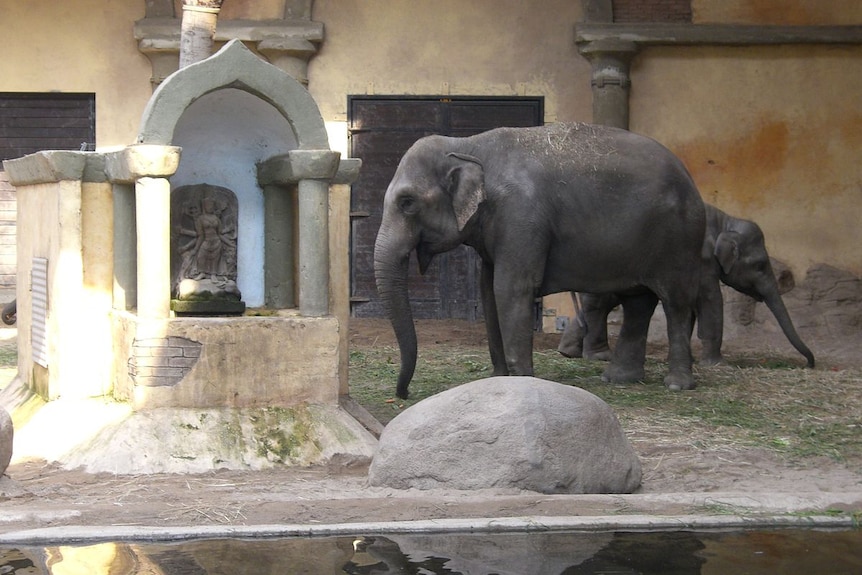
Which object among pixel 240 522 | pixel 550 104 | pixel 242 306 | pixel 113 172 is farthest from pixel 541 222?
pixel 550 104

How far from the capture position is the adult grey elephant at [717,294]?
1194 cm

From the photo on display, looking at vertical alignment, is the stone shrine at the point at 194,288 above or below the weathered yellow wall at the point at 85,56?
below

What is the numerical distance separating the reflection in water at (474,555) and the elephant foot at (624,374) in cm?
493

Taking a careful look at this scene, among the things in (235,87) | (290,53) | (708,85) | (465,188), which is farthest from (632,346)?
(290,53)

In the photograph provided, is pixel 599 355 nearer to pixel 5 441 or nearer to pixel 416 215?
pixel 416 215

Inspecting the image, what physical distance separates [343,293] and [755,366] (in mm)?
4997

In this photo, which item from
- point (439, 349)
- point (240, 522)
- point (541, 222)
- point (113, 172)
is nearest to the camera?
point (240, 522)

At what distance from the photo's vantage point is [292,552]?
17.9ft

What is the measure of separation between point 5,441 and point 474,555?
2800 millimetres

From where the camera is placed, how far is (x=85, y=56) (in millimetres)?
15062

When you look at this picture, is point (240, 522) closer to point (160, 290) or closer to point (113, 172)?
point (160, 290)

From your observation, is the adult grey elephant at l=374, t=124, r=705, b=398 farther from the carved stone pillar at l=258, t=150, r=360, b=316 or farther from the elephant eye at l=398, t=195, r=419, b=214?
→ the carved stone pillar at l=258, t=150, r=360, b=316

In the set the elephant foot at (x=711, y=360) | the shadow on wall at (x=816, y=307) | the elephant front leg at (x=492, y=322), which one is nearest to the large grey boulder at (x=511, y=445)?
the elephant front leg at (x=492, y=322)

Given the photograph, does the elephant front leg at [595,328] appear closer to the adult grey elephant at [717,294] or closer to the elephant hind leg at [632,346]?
the adult grey elephant at [717,294]
